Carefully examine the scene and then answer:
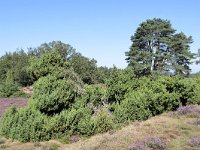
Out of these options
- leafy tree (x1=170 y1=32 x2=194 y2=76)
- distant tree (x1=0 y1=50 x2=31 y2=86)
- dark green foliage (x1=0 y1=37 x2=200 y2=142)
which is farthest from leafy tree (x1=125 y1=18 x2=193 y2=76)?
dark green foliage (x1=0 y1=37 x2=200 y2=142)

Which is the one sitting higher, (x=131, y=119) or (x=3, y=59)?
(x=3, y=59)

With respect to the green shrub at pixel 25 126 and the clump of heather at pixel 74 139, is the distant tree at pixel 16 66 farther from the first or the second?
the clump of heather at pixel 74 139

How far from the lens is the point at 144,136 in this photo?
1744cm

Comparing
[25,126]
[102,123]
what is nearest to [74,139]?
[102,123]

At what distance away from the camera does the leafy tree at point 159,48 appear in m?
73.3

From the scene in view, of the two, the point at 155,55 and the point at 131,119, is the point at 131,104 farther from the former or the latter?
the point at 155,55

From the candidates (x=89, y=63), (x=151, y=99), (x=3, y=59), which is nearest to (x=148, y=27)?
(x=89, y=63)

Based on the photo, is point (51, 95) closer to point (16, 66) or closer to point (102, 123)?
point (102, 123)

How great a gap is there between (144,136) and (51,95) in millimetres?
6899

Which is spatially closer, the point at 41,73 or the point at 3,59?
the point at 41,73

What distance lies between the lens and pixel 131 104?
24188mm

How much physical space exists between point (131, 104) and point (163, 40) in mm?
51762

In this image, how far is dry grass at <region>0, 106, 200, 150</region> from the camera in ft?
53.8

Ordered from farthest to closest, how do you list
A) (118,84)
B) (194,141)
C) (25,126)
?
(118,84) < (25,126) < (194,141)
